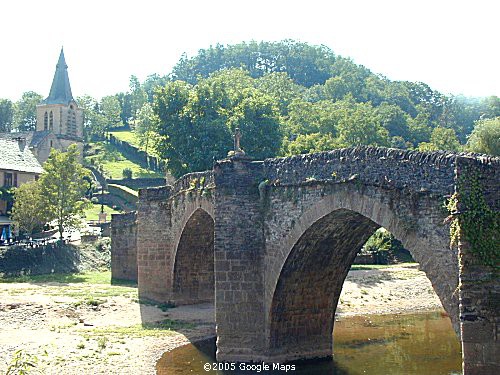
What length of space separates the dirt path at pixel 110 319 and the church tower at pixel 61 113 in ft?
172

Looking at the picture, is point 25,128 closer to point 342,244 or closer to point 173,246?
point 173,246

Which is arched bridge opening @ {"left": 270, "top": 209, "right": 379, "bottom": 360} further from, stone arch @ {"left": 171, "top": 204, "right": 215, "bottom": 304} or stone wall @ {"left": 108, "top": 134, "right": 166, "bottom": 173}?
stone wall @ {"left": 108, "top": 134, "right": 166, "bottom": 173}

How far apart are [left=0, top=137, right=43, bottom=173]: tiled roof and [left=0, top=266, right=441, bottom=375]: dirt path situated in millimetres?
18275

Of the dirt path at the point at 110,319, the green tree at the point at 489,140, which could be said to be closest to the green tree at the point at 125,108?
the green tree at the point at 489,140

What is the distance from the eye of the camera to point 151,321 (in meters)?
27.8

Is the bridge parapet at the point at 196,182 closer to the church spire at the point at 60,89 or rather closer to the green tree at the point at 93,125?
the church spire at the point at 60,89

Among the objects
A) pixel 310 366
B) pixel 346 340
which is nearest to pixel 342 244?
pixel 310 366

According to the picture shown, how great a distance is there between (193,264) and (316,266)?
1167 cm

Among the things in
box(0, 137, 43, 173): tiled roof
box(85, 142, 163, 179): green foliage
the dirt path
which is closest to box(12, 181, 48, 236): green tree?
box(0, 137, 43, 173): tiled roof

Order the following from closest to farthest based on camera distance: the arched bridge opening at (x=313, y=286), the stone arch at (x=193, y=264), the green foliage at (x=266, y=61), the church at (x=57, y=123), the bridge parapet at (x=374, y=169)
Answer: the bridge parapet at (x=374, y=169) → the arched bridge opening at (x=313, y=286) → the stone arch at (x=193, y=264) → the church at (x=57, y=123) → the green foliage at (x=266, y=61)

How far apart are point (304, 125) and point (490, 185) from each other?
5990cm

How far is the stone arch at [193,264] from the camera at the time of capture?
30.4 metres

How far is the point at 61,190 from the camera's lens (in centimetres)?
4497

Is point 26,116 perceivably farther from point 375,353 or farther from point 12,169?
point 375,353
